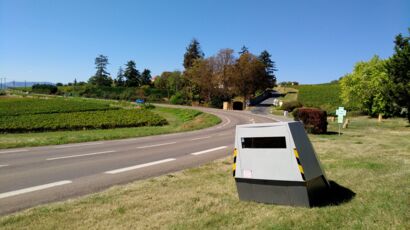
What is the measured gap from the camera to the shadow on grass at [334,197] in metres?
5.82

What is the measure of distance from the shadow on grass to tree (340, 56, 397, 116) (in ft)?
127

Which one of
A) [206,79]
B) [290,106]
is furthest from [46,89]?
[290,106]

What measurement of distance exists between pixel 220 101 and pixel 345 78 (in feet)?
79.7

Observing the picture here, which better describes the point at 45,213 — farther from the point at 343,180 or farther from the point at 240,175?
the point at 343,180

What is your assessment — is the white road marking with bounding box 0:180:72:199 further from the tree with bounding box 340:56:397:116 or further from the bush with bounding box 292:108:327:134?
the tree with bounding box 340:56:397:116

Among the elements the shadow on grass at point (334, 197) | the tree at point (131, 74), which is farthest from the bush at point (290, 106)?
the tree at point (131, 74)

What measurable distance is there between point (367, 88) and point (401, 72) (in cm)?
1895

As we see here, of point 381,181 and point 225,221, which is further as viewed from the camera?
point 381,181

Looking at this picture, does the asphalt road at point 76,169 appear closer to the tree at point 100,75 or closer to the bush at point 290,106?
the bush at point 290,106

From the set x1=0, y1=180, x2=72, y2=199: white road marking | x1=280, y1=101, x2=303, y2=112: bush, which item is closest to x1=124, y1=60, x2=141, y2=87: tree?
x1=280, y1=101, x2=303, y2=112: bush

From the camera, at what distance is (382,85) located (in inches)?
1246

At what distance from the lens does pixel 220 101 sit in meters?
64.3

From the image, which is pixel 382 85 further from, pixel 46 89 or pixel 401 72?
pixel 46 89

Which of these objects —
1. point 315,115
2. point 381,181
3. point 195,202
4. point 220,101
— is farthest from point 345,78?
point 195,202
